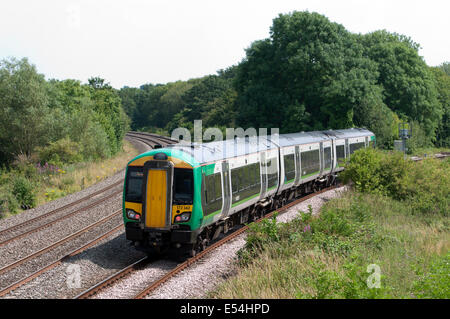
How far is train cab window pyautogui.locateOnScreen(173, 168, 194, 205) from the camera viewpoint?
1249cm

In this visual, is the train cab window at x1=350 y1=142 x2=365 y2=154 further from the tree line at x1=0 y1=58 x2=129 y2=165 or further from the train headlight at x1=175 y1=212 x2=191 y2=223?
the tree line at x1=0 y1=58 x2=129 y2=165

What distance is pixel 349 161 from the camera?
75.8ft

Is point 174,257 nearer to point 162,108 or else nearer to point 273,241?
point 273,241

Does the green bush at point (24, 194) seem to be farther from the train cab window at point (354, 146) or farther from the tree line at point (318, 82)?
the tree line at point (318, 82)

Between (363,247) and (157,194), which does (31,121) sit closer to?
(157,194)

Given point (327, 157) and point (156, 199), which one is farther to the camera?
point (327, 157)

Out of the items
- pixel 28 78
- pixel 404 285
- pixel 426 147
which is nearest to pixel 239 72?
pixel 28 78

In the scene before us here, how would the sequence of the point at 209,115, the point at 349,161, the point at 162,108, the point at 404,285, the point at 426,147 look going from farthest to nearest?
the point at 162,108, the point at 209,115, the point at 426,147, the point at 349,161, the point at 404,285

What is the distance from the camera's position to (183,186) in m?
12.6

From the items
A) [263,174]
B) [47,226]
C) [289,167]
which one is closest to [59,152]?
[47,226]

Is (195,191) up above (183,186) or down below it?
below

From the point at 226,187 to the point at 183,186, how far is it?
2290mm
